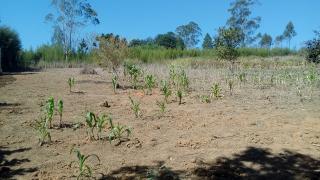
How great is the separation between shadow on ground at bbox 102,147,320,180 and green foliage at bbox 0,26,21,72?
20.9 meters

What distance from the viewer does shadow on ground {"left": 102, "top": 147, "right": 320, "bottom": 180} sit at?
4551mm

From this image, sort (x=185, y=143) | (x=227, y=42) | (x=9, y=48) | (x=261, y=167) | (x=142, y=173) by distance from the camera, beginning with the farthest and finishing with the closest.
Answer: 1. (x=9, y=48)
2. (x=227, y=42)
3. (x=185, y=143)
4. (x=261, y=167)
5. (x=142, y=173)

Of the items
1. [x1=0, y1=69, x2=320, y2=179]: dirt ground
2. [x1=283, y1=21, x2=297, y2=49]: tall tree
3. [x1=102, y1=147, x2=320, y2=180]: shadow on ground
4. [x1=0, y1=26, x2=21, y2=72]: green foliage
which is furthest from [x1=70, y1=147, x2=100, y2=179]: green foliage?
[x1=283, y1=21, x2=297, y2=49]: tall tree

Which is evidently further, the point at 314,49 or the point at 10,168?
the point at 314,49

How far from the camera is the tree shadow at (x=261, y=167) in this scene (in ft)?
15.0

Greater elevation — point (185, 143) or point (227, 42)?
point (227, 42)

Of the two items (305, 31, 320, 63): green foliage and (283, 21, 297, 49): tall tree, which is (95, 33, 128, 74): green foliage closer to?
(305, 31, 320, 63): green foliage

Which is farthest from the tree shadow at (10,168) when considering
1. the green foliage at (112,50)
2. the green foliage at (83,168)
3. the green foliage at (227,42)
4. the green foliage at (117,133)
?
the green foliage at (227,42)

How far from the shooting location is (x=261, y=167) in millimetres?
4789

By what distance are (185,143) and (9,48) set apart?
21.6 m

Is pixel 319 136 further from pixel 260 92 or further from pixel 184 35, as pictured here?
pixel 184 35

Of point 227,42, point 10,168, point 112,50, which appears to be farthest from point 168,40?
point 10,168

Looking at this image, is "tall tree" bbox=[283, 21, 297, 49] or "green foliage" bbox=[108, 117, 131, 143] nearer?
"green foliage" bbox=[108, 117, 131, 143]

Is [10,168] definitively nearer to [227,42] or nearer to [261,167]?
[261,167]
